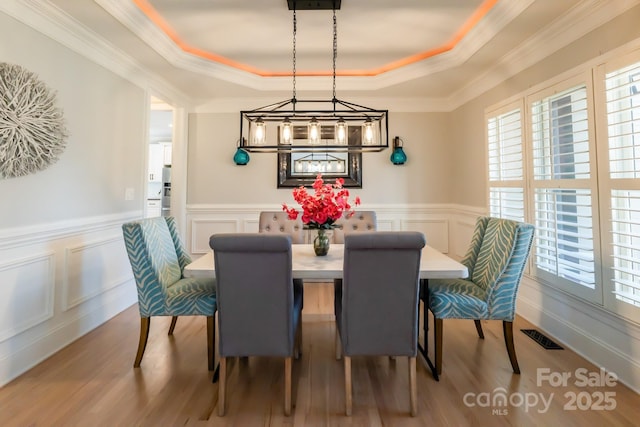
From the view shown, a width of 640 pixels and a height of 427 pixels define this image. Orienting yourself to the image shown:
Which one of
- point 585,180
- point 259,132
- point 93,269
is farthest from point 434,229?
point 93,269

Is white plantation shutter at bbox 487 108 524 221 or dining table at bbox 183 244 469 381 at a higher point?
white plantation shutter at bbox 487 108 524 221

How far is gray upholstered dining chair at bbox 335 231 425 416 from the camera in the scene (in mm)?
1417

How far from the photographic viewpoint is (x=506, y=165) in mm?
2967

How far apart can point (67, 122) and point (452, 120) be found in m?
4.37

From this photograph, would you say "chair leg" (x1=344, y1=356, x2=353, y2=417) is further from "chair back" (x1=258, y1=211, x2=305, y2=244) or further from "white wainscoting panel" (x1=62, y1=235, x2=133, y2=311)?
"white wainscoting panel" (x1=62, y1=235, x2=133, y2=311)

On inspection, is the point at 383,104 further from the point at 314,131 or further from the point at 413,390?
the point at 413,390

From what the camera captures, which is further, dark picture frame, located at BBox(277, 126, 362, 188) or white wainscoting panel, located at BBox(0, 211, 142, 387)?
dark picture frame, located at BBox(277, 126, 362, 188)

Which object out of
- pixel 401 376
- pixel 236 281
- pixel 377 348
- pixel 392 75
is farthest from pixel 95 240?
pixel 392 75

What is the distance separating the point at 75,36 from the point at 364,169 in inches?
130

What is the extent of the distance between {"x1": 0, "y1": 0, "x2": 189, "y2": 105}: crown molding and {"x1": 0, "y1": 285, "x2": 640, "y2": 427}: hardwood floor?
239 cm

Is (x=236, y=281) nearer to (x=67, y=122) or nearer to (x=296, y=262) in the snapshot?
(x=296, y=262)

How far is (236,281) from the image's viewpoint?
146 centimetres

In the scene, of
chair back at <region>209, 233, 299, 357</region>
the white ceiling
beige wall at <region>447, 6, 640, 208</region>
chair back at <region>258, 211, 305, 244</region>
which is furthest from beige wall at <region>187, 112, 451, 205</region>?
chair back at <region>209, 233, 299, 357</region>

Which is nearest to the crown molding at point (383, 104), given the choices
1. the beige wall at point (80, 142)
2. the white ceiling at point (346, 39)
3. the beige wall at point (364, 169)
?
the beige wall at point (364, 169)
